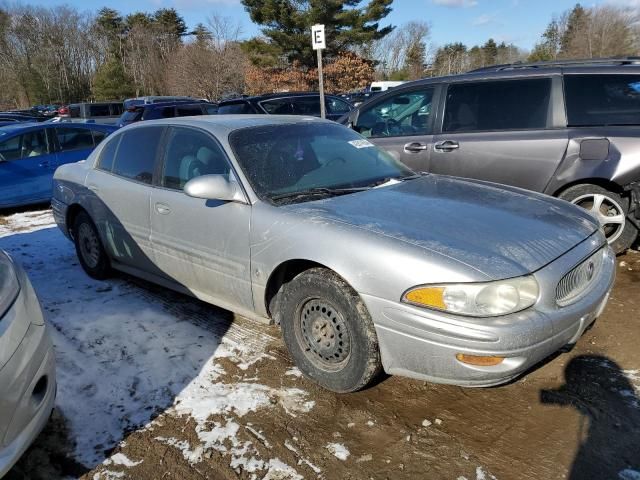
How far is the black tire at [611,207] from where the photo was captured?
4.46 m

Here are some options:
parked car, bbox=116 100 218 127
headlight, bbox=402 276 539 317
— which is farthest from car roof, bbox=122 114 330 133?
parked car, bbox=116 100 218 127

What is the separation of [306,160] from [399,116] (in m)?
2.51

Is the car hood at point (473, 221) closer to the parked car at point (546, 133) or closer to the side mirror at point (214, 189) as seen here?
the side mirror at point (214, 189)

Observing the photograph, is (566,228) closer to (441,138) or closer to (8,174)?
(441,138)

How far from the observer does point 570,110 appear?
4684mm

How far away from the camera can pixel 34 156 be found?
8.48 meters

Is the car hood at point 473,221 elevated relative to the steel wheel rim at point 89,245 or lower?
elevated

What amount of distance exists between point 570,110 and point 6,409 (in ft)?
15.6

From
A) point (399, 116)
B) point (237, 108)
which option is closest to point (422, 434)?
point (399, 116)

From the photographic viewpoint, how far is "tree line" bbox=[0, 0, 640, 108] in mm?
33500

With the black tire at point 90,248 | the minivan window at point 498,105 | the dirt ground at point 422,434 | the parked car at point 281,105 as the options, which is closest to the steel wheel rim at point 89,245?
the black tire at point 90,248

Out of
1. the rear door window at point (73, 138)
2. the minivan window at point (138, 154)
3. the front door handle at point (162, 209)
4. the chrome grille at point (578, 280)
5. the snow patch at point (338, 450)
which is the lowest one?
the snow patch at point (338, 450)

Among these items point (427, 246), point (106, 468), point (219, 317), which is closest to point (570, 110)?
point (427, 246)

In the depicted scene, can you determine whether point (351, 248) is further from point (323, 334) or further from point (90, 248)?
point (90, 248)
